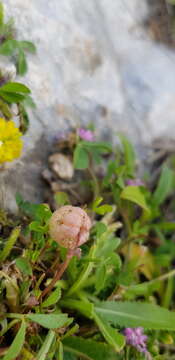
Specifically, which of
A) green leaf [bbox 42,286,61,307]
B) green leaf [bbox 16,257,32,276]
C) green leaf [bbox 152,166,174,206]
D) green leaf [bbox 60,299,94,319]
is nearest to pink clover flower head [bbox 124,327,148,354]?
green leaf [bbox 60,299,94,319]

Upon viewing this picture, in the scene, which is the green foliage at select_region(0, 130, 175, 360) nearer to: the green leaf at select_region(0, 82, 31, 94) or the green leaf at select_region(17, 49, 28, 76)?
the green leaf at select_region(0, 82, 31, 94)

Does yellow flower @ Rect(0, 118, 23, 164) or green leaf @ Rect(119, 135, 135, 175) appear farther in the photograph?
green leaf @ Rect(119, 135, 135, 175)

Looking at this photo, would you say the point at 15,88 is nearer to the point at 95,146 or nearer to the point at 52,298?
the point at 95,146

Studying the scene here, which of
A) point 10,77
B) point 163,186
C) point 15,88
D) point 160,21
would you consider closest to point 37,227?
point 15,88

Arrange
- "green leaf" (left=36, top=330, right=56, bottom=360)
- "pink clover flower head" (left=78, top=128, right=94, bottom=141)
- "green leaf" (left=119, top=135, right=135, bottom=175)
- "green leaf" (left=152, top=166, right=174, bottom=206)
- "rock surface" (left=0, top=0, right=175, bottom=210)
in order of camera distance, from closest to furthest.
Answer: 1. "green leaf" (left=36, top=330, right=56, bottom=360)
2. "rock surface" (left=0, top=0, right=175, bottom=210)
3. "pink clover flower head" (left=78, top=128, right=94, bottom=141)
4. "green leaf" (left=119, top=135, right=135, bottom=175)
5. "green leaf" (left=152, top=166, right=174, bottom=206)

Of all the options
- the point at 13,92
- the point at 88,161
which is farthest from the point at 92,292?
the point at 13,92

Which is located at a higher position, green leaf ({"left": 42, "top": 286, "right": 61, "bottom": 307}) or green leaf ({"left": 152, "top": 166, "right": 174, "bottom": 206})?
green leaf ({"left": 152, "top": 166, "right": 174, "bottom": 206})

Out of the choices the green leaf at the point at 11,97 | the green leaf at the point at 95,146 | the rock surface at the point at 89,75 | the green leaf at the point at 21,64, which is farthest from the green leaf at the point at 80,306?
the green leaf at the point at 21,64

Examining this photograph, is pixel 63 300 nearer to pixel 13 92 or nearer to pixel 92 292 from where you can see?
pixel 92 292
